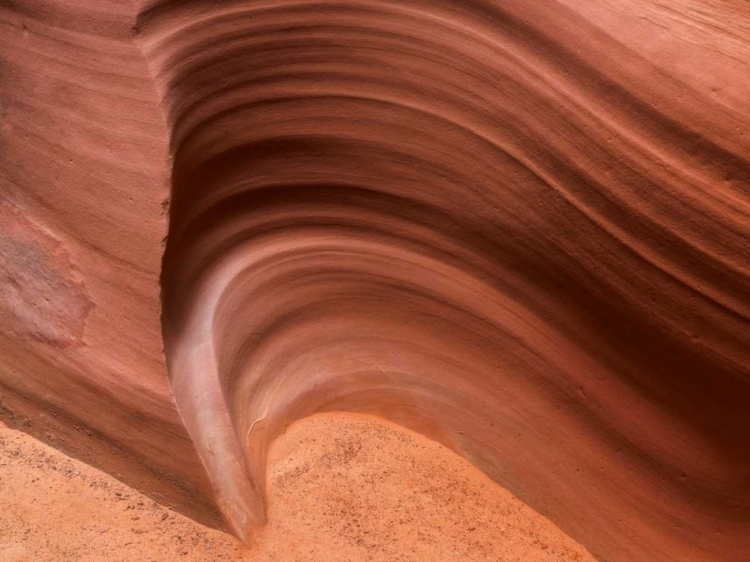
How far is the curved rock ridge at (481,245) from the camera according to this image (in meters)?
0.97

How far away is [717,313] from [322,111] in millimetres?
633

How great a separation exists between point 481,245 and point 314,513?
1.52ft

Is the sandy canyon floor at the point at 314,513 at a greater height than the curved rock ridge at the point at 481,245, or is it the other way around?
the curved rock ridge at the point at 481,245

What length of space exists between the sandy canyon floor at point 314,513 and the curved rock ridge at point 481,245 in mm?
39

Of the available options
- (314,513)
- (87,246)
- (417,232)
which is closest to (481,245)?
(417,232)

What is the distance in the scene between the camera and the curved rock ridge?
969mm

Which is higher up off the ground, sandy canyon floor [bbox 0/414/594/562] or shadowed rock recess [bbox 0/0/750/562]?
shadowed rock recess [bbox 0/0/750/562]

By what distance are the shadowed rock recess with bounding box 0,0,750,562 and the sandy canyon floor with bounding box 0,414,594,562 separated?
0.03 m

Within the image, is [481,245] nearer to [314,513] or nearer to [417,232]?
[417,232]

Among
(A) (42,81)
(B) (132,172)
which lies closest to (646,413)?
(B) (132,172)

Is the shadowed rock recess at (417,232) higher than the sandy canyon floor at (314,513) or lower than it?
higher

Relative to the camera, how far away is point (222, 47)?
108 cm

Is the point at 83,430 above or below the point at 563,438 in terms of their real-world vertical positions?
below

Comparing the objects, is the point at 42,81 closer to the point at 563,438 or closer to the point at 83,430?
the point at 83,430
